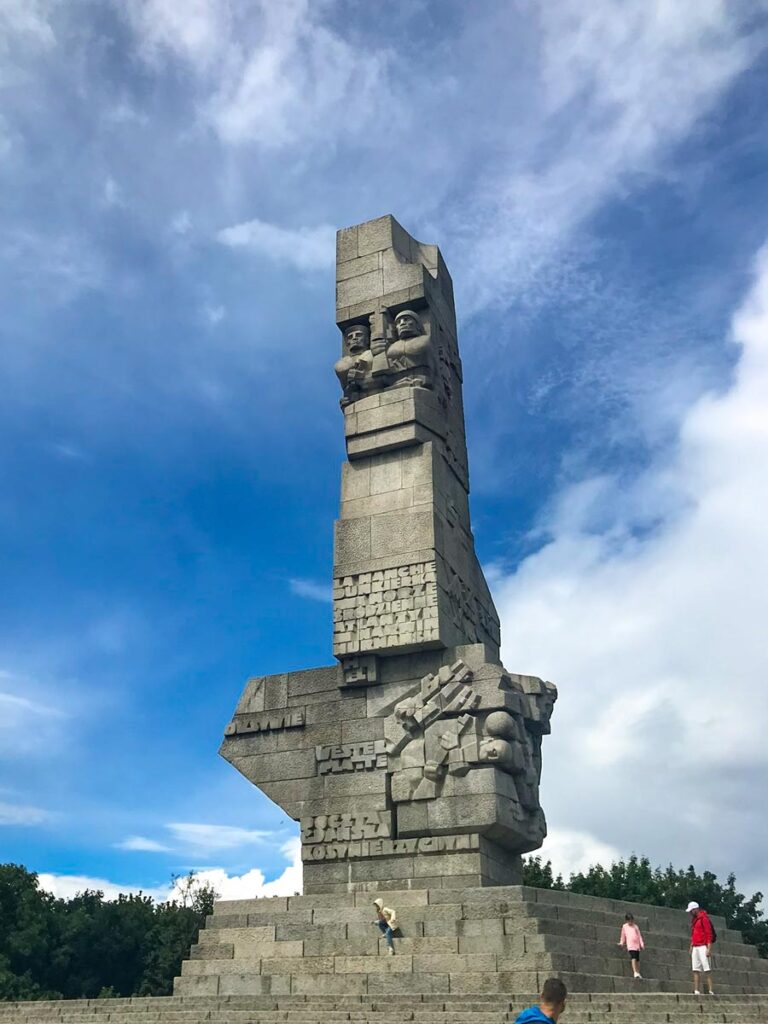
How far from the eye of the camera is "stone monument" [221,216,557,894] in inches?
555

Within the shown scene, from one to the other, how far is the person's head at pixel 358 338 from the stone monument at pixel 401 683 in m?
0.03

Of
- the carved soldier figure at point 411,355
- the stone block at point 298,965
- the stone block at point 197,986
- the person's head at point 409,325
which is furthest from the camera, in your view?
the person's head at point 409,325

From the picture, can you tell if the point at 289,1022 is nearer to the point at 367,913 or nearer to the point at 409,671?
the point at 367,913

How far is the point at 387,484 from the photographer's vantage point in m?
16.9

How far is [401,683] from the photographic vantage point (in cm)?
1538

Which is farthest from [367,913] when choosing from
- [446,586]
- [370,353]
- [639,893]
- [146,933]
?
[146,933]

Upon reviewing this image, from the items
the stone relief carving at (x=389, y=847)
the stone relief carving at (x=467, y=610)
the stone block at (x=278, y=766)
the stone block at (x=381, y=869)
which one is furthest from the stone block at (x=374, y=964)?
the stone relief carving at (x=467, y=610)

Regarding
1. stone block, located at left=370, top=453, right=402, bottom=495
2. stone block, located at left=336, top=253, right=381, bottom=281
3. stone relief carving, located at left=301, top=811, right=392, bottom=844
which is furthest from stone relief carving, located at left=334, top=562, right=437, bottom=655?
stone block, located at left=336, top=253, right=381, bottom=281

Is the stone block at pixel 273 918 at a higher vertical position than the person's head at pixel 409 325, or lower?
lower

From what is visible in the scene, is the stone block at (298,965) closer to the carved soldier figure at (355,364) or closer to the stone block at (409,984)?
the stone block at (409,984)

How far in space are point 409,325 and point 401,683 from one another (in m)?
6.31

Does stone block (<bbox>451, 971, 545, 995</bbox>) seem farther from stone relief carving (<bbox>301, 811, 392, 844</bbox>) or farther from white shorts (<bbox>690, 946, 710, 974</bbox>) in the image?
stone relief carving (<bbox>301, 811, 392, 844</bbox>)

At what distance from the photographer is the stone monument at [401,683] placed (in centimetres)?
1409

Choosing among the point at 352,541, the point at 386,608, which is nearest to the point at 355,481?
the point at 352,541
